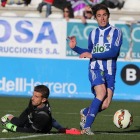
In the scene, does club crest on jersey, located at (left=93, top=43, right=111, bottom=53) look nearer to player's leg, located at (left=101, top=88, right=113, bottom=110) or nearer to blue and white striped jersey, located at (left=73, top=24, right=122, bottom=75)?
blue and white striped jersey, located at (left=73, top=24, right=122, bottom=75)

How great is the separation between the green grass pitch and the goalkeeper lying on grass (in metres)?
0.22

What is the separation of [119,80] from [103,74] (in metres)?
6.85

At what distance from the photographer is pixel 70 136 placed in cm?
743

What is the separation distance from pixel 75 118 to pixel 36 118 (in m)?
3.13

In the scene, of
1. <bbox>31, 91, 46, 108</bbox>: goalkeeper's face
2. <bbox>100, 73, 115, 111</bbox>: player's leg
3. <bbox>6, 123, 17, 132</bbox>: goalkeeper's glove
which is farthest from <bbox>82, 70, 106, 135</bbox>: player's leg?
<bbox>6, 123, 17, 132</bbox>: goalkeeper's glove

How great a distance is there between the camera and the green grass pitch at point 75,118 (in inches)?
288

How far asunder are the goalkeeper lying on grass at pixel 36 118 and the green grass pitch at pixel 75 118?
0.72 feet

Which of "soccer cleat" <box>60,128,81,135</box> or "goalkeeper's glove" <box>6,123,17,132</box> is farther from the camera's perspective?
"soccer cleat" <box>60,128,81,135</box>

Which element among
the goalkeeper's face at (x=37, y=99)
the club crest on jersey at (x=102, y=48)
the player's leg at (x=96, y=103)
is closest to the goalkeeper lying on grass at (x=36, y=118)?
the goalkeeper's face at (x=37, y=99)

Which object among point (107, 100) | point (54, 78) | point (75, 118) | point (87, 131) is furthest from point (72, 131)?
point (54, 78)

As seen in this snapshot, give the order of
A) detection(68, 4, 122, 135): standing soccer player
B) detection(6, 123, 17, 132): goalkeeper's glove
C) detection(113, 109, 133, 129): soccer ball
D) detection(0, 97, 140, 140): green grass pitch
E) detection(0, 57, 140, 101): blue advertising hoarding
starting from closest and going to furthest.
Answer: detection(0, 97, 140, 140): green grass pitch, detection(6, 123, 17, 132): goalkeeper's glove, detection(68, 4, 122, 135): standing soccer player, detection(113, 109, 133, 129): soccer ball, detection(0, 57, 140, 101): blue advertising hoarding

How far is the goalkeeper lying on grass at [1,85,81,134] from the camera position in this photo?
24.8 ft

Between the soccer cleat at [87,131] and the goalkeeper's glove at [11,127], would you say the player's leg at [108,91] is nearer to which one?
the soccer cleat at [87,131]

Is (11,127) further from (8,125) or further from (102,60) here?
(102,60)
